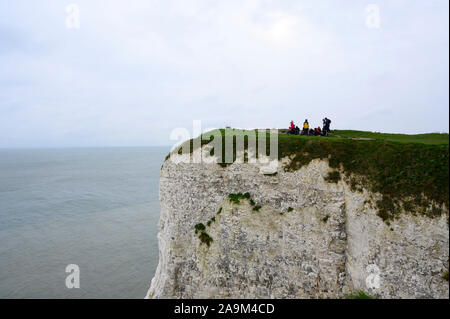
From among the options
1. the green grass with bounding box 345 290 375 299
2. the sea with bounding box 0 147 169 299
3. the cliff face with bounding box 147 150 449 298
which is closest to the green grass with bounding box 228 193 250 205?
the cliff face with bounding box 147 150 449 298

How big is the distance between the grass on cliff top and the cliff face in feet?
1.84

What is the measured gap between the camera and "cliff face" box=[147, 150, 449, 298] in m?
12.2

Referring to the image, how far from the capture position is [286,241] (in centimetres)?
1653

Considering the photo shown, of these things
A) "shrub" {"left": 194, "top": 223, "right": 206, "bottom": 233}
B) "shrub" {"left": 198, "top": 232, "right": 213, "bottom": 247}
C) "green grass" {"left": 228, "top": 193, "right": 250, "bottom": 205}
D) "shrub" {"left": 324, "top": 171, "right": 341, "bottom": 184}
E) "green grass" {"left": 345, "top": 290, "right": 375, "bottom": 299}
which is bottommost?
"green grass" {"left": 345, "top": 290, "right": 375, "bottom": 299}

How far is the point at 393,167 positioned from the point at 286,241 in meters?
8.02

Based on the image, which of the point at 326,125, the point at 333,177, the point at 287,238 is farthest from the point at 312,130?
the point at 287,238

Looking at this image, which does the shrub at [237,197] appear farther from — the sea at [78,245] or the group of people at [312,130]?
the sea at [78,245]

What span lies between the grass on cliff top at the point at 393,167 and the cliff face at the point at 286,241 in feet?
1.84

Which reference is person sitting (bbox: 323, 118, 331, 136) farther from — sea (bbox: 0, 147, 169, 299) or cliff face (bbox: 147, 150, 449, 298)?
sea (bbox: 0, 147, 169, 299)

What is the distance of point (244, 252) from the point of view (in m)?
17.8

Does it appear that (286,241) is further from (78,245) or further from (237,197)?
(78,245)
